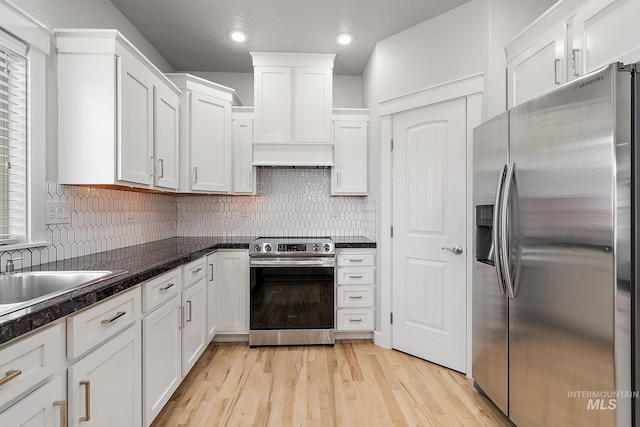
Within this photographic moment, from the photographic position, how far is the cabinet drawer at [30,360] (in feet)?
2.86

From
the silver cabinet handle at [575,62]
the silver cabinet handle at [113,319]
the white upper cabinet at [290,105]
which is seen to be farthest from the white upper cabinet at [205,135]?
the silver cabinet handle at [575,62]

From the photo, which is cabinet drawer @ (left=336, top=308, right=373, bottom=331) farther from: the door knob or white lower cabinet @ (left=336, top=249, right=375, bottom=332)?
the door knob

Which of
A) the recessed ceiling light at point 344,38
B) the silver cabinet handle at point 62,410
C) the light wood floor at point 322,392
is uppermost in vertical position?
the recessed ceiling light at point 344,38

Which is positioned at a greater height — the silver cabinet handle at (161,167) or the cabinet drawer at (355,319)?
the silver cabinet handle at (161,167)

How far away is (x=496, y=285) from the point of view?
1898mm

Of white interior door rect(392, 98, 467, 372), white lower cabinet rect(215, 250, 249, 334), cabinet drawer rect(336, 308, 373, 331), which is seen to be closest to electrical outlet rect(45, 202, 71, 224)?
white lower cabinet rect(215, 250, 249, 334)

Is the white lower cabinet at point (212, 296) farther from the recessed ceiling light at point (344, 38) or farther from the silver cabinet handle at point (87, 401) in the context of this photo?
the recessed ceiling light at point (344, 38)

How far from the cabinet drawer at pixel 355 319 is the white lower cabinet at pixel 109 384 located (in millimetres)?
1834

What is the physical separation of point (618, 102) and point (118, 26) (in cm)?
309

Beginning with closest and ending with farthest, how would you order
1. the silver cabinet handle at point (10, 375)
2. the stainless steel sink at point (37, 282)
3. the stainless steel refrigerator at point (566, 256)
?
the silver cabinet handle at point (10, 375)
the stainless steel refrigerator at point (566, 256)
the stainless steel sink at point (37, 282)

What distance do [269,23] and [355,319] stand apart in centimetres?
271

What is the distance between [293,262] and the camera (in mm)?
2980

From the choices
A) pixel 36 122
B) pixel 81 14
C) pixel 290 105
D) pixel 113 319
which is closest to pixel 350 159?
pixel 290 105

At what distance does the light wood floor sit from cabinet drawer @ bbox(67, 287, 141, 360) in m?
0.86
